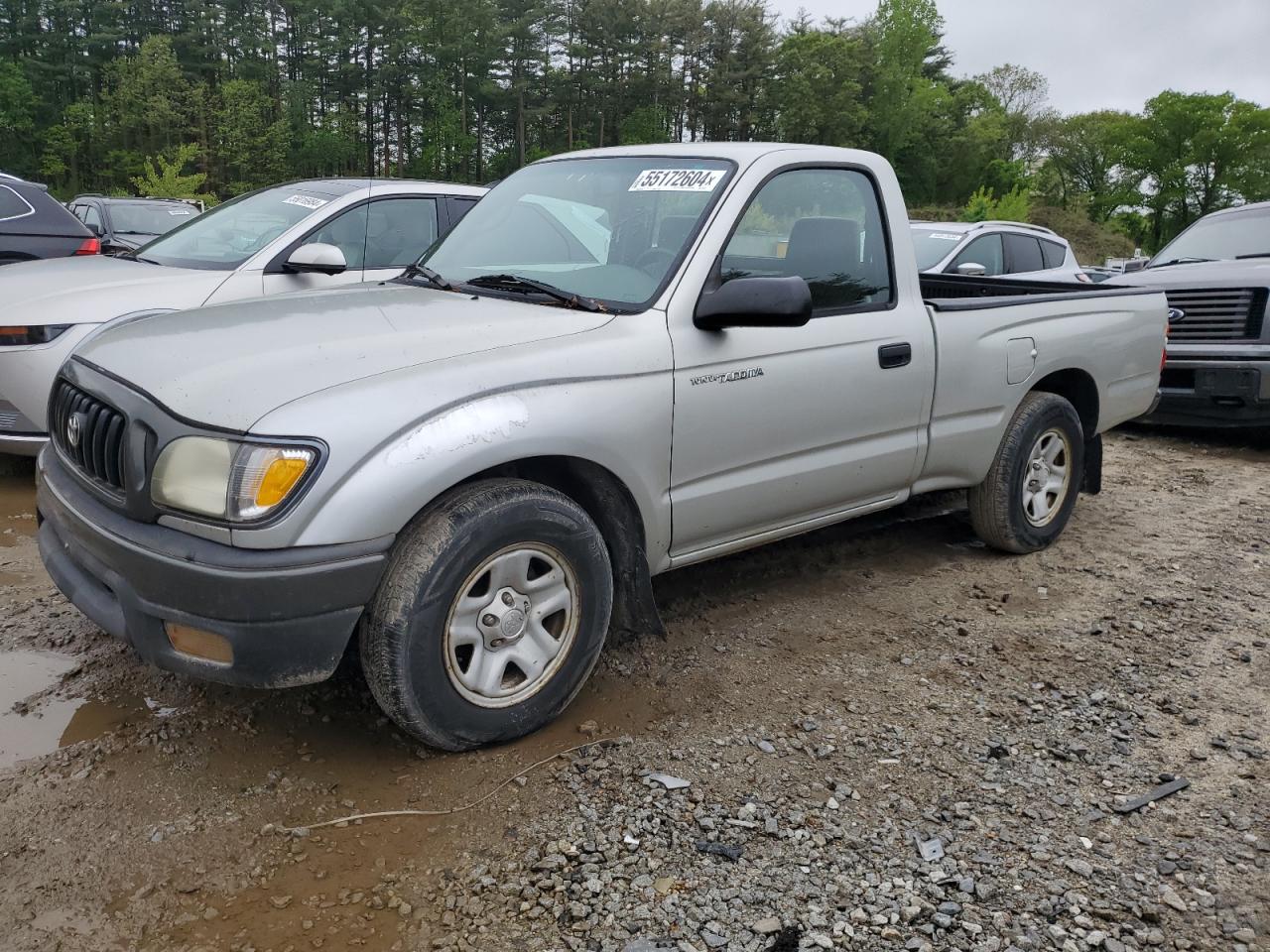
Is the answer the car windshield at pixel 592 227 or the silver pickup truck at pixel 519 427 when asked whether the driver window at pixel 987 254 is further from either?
the car windshield at pixel 592 227

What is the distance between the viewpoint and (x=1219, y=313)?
313 inches

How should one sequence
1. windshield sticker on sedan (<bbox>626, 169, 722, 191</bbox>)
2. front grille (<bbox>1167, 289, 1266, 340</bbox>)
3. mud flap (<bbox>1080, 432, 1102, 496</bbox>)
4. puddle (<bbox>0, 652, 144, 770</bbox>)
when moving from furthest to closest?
front grille (<bbox>1167, 289, 1266, 340</bbox>) < mud flap (<bbox>1080, 432, 1102, 496</bbox>) < windshield sticker on sedan (<bbox>626, 169, 722, 191</bbox>) < puddle (<bbox>0, 652, 144, 770</bbox>)

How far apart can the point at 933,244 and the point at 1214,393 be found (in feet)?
9.92

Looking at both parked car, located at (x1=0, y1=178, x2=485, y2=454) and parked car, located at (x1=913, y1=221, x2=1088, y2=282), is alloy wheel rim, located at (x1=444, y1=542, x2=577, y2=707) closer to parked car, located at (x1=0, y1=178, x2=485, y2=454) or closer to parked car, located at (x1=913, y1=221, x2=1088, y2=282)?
parked car, located at (x1=0, y1=178, x2=485, y2=454)

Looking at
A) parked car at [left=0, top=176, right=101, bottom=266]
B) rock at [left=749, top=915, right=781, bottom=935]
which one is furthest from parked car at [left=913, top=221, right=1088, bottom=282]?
rock at [left=749, top=915, right=781, bottom=935]

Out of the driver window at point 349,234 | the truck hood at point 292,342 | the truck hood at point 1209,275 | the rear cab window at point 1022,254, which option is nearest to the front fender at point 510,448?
the truck hood at point 292,342

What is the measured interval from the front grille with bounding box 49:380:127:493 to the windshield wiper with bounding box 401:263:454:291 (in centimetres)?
127

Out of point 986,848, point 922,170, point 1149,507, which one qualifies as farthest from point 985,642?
point 922,170

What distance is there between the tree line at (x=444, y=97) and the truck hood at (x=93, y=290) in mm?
41308

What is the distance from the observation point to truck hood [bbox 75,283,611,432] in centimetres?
268

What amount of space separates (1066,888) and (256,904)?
197 cm

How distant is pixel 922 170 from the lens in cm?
8094

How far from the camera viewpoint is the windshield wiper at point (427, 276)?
3.74m

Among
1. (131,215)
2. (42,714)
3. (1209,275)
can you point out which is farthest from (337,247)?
(131,215)
